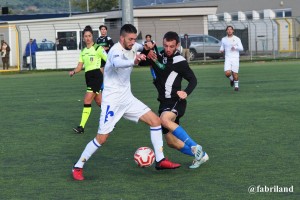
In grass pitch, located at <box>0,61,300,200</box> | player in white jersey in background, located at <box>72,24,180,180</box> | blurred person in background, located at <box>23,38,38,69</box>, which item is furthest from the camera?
blurred person in background, located at <box>23,38,38,69</box>

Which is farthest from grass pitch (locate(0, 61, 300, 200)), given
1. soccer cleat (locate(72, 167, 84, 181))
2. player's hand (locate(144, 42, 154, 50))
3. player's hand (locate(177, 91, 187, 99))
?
player's hand (locate(144, 42, 154, 50))

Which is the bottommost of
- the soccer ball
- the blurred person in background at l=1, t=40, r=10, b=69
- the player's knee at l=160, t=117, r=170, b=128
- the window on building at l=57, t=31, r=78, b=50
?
the soccer ball

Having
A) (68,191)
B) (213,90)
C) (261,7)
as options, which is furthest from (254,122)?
(261,7)

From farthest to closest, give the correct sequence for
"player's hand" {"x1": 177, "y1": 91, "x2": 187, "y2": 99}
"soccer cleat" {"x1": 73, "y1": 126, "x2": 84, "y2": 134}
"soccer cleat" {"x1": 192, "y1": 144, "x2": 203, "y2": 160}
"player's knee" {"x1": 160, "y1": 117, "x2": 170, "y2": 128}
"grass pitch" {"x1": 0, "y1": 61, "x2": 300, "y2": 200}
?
"soccer cleat" {"x1": 73, "y1": 126, "x2": 84, "y2": 134} < "player's knee" {"x1": 160, "y1": 117, "x2": 170, "y2": 128} < "soccer cleat" {"x1": 192, "y1": 144, "x2": 203, "y2": 160} < "player's hand" {"x1": 177, "y1": 91, "x2": 187, "y2": 99} < "grass pitch" {"x1": 0, "y1": 61, "x2": 300, "y2": 200}

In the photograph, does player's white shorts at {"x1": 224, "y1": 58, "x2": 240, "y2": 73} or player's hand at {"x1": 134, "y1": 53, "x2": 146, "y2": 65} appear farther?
player's white shorts at {"x1": 224, "y1": 58, "x2": 240, "y2": 73}

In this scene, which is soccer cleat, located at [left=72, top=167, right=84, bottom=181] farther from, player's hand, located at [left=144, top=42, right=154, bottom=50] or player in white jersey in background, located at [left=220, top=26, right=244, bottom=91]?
player in white jersey in background, located at [left=220, top=26, right=244, bottom=91]

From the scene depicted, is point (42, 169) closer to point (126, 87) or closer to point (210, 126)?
point (126, 87)

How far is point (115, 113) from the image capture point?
885 centimetres

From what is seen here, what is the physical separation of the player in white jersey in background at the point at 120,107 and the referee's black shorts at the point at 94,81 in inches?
185

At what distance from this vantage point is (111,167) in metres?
9.49

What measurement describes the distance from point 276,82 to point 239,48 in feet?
9.74

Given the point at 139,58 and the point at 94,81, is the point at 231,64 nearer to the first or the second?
the point at 94,81

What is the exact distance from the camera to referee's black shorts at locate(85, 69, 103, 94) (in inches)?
536

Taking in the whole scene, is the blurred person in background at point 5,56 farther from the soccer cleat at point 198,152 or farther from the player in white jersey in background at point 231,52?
the soccer cleat at point 198,152
